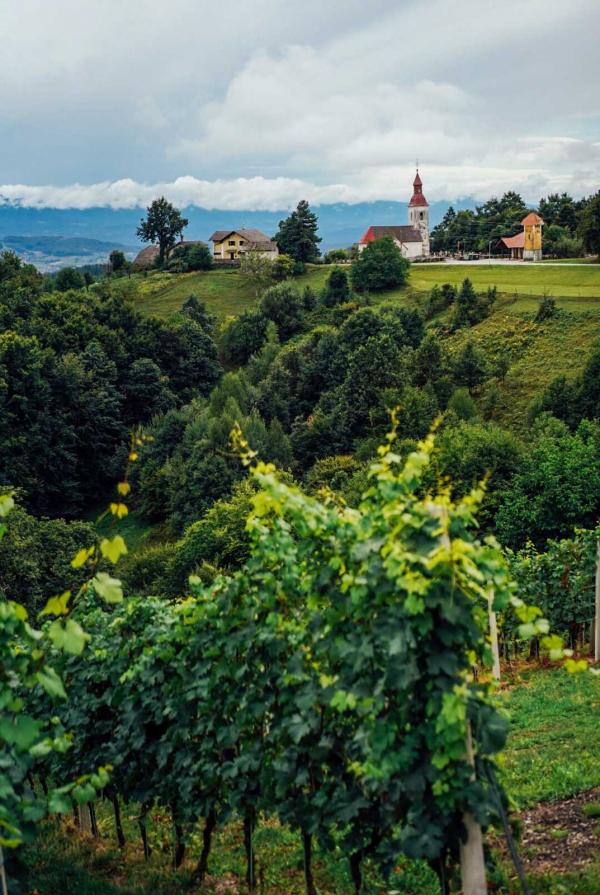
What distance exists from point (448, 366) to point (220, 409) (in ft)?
52.1

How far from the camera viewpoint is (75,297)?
70.9 meters

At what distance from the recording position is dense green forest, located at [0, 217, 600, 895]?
17.5 ft

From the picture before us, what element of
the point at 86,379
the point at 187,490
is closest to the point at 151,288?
the point at 86,379

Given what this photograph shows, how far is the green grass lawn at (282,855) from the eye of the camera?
7.79m

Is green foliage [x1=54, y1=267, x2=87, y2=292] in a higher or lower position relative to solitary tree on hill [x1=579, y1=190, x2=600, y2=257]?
lower

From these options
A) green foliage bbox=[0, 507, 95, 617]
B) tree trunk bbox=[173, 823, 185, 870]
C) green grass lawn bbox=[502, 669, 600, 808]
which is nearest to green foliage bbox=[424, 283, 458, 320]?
green foliage bbox=[0, 507, 95, 617]

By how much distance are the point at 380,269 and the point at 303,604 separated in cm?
7623

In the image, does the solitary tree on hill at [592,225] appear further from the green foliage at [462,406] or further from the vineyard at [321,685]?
the vineyard at [321,685]

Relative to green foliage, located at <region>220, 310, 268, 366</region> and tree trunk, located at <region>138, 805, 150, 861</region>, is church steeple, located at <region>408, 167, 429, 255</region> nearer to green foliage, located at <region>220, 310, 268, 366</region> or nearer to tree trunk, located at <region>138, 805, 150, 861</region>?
green foliage, located at <region>220, 310, 268, 366</region>

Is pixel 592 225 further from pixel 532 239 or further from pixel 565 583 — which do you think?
pixel 565 583

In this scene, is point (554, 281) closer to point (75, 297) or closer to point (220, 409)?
point (220, 409)

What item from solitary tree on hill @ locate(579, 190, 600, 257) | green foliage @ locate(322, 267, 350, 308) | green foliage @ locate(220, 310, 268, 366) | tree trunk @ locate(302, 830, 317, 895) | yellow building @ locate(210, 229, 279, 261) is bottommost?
tree trunk @ locate(302, 830, 317, 895)

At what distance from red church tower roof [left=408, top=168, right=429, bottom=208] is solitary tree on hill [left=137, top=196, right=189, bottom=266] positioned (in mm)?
35468

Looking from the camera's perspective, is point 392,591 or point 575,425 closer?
point 392,591
